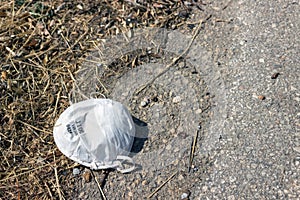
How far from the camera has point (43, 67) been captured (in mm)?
2342

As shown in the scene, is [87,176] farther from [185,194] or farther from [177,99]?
[177,99]

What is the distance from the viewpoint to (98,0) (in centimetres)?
260

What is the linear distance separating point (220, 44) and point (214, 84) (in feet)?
0.93

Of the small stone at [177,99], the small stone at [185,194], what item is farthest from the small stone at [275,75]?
the small stone at [185,194]

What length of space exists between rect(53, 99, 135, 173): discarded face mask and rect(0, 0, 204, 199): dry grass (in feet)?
0.30

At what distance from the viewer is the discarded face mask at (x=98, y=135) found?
6.43 ft

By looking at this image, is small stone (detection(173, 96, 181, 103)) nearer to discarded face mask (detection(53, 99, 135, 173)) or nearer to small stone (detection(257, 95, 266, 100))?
discarded face mask (detection(53, 99, 135, 173))

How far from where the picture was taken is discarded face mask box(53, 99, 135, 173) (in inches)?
77.1

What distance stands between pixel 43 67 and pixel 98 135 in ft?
2.02

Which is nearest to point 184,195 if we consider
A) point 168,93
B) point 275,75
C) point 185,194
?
point 185,194

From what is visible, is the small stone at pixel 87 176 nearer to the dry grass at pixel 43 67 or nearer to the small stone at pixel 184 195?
the dry grass at pixel 43 67

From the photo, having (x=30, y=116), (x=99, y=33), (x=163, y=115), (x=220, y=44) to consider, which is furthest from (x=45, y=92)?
(x=220, y=44)

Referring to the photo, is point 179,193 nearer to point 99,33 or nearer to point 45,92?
point 45,92

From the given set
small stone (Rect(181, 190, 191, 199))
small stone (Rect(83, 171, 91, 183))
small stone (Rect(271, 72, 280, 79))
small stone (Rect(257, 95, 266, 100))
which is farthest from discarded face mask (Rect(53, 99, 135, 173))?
small stone (Rect(271, 72, 280, 79))
